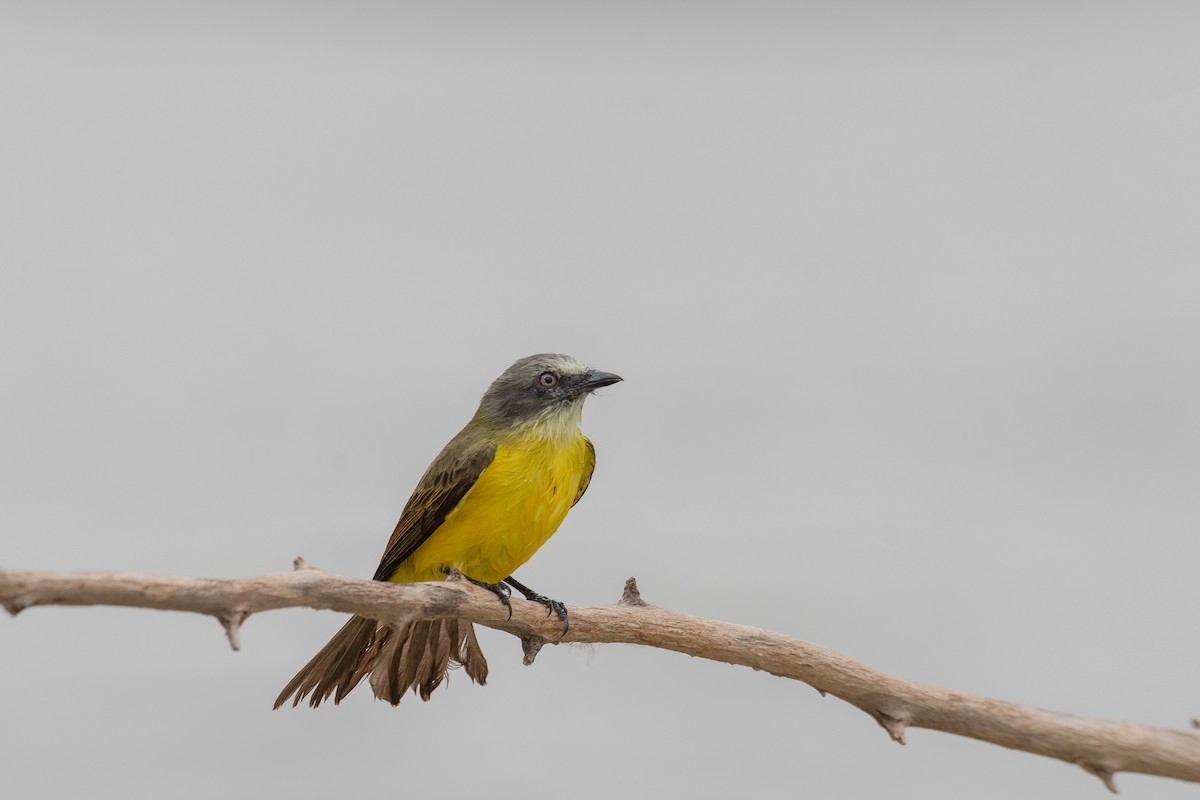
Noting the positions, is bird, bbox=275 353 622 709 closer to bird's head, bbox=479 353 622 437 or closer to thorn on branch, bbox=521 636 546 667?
bird's head, bbox=479 353 622 437

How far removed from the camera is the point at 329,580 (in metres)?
3.38

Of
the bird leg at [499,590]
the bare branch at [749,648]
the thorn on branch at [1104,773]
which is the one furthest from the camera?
the bird leg at [499,590]

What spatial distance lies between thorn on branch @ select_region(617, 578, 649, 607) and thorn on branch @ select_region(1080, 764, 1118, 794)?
4.92 feet

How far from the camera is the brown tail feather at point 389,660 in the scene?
4.49 m

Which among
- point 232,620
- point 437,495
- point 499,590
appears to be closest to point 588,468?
point 437,495

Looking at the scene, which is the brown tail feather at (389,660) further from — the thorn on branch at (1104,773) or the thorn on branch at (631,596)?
the thorn on branch at (1104,773)

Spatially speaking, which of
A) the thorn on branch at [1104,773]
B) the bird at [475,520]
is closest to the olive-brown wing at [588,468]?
the bird at [475,520]

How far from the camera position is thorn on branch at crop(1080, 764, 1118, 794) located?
3840mm

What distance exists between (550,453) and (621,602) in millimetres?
709

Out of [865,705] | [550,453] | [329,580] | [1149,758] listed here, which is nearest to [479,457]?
[550,453]

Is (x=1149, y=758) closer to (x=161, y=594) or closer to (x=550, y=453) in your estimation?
(x=550, y=453)

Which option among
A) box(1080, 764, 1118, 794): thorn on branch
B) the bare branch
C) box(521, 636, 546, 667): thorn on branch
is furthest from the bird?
box(1080, 764, 1118, 794): thorn on branch

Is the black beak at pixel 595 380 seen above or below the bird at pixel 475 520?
above

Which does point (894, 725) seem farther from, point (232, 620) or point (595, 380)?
point (232, 620)
